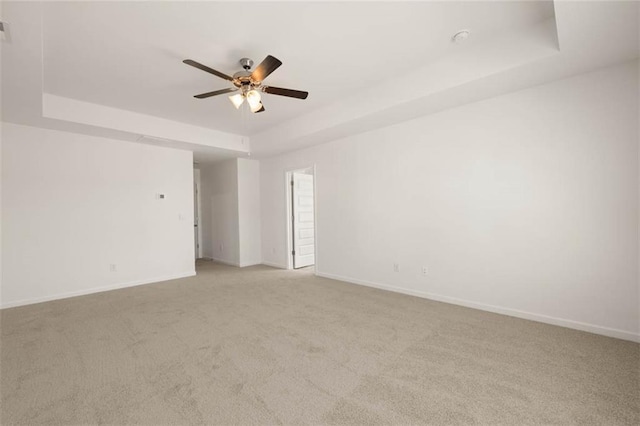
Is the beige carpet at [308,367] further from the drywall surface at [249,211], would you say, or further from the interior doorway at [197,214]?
the interior doorway at [197,214]

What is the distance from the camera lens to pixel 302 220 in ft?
20.5

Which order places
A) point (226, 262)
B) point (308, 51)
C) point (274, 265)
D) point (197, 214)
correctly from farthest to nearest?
point (197, 214) → point (226, 262) → point (274, 265) → point (308, 51)

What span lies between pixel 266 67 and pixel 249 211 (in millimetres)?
4412

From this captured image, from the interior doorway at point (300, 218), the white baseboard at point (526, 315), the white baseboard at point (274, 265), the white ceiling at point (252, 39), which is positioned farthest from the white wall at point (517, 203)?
the white baseboard at point (274, 265)

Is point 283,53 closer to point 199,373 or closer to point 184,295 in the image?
point 199,373

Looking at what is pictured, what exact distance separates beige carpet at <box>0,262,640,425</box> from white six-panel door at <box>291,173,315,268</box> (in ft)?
8.38

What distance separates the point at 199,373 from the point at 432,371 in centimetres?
176

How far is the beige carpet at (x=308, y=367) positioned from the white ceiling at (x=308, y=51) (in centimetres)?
249

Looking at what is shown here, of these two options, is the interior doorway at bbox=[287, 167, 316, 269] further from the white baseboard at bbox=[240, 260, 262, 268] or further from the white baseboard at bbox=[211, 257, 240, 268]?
the white baseboard at bbox=[211, 257, 240, 268]

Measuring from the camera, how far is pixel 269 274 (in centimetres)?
554

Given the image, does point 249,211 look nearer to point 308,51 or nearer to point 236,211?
point 236,211

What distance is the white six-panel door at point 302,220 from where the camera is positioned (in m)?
6.09

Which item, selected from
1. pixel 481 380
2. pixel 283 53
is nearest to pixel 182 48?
pixel 283 53

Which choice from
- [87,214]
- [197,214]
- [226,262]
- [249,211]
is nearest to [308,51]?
[87,214]
